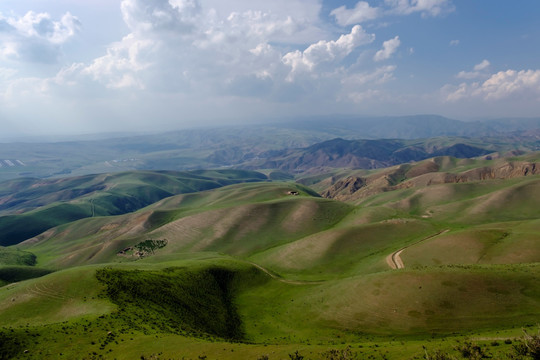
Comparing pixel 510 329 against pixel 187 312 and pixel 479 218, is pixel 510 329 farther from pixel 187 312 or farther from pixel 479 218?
pixel 479 218

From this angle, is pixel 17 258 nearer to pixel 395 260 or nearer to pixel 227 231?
pixel 227 231

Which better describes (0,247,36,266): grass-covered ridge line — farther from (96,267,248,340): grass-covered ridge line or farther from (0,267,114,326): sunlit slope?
(96,267,248,340): grass-covered ridge line

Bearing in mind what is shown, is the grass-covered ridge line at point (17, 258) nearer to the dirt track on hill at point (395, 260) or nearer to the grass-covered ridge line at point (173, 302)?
the grass-covered ridge line at point (173, 302)

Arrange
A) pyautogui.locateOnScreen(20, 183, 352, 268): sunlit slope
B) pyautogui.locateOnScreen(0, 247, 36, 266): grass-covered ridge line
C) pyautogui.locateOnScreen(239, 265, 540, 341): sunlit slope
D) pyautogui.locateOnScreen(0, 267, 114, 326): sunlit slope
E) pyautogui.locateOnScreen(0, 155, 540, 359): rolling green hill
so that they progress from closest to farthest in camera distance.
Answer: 1. pyautogui.locateOnScreen(0, 155, 540, 359): rolling green hill
2. pyautogui.locateOnScreen(0, 267, 114, 326): sunlit slope
3. pyautogui.locateOnScreen(239, 265, 540, 341): sunlit slope
4. pyautogui.locateOnScreen(20, 183, 352, 268): sunlit slope
5. pyautogui.locateOnScreen(0, 247, 36, 266): grass-covered ridge line

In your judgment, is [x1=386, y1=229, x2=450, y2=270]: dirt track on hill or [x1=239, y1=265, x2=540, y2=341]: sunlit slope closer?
[x1=239, y1=265, x2=540, y2=341]: sunlit slope

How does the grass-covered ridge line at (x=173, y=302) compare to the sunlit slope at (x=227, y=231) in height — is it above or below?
above

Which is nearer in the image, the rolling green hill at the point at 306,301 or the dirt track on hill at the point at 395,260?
the rolling green hill at the point at 306,301

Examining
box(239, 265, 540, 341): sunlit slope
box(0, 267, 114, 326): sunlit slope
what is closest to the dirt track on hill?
box(239, 265, 540, 341): sunlit slope

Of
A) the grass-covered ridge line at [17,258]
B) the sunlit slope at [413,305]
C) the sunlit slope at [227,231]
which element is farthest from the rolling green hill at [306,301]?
the grass-covered ridge line at [17,258]

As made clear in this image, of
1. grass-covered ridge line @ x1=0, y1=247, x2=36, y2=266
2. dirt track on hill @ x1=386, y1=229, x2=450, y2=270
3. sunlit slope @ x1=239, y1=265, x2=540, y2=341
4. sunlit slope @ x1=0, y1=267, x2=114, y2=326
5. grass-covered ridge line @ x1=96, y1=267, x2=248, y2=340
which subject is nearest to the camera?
sunlit slope @ x1=0, y1=267, x2=114, y2=326

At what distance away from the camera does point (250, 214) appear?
157m

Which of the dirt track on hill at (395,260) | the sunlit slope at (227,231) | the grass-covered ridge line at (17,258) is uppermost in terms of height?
the dirt track on hill at (395,260)

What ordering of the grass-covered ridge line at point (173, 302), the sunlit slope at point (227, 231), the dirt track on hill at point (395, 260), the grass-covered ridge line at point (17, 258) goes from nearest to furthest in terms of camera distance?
1. the grass-covered ridge line at point (173, 302)
2. the dirt track on hill at point (395, 260)
3. the sunlit slope at point (227, 231)
4. the grass-covered ridge line at point (17, 258)

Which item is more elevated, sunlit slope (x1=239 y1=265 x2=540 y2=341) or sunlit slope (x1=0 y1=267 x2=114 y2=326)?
sunlit slope (x1=0 y1=267 x2=114 y2=326)
